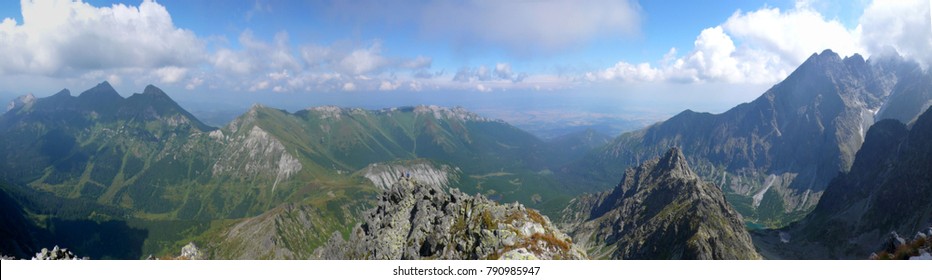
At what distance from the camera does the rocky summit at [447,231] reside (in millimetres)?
40062

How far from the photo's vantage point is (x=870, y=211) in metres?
152

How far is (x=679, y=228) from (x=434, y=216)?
96.5 meters

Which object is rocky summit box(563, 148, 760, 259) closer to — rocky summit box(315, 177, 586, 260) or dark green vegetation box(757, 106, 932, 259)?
dark green vegetation box(757, 106, 932, 259)

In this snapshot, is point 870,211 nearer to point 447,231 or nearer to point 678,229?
point 678,229

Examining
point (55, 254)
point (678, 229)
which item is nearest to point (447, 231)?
point (55, 254)

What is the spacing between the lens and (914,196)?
135m

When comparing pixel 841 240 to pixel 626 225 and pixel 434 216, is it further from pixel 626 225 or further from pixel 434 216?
pixel 434 216

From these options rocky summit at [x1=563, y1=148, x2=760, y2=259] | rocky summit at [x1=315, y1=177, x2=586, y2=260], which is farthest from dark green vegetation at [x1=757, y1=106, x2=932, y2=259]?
rocky summit at [x1=315, y1=177, x2=586, y2=260]

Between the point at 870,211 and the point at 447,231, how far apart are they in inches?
6569

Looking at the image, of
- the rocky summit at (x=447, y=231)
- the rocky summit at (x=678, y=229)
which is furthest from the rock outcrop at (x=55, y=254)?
the rocky summit at (x=678, y=229)

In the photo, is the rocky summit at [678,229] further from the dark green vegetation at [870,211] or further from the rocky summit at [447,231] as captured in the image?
the rocky summit at [447,231]

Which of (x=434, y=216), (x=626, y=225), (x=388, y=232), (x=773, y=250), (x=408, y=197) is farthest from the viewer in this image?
(x=626, y=225)
